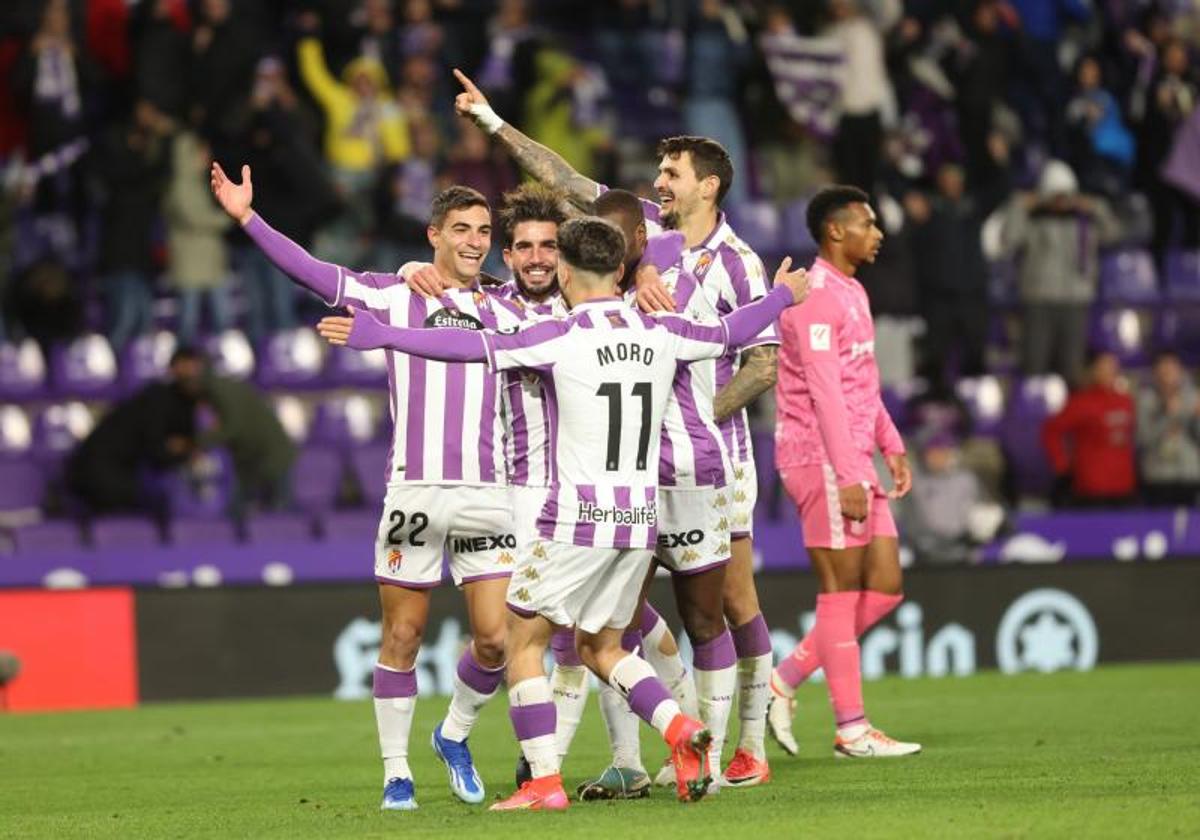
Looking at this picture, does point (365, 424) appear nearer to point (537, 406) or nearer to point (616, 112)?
point (616, 112)

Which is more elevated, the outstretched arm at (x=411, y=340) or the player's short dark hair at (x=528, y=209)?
the player's short dark hair at (x=528, y=209)

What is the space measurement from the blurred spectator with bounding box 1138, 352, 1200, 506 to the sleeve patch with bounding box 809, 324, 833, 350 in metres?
8.76

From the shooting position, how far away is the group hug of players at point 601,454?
764 cm

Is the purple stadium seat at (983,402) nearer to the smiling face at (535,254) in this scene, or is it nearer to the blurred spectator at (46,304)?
the blurred spectator at (46,304)

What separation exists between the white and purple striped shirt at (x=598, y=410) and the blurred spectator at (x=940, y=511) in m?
8.75

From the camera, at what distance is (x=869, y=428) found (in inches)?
382

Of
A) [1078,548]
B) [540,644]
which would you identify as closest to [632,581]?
[540,644]

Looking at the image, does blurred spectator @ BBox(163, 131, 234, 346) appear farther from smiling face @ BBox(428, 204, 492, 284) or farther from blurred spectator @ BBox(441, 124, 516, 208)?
smiling face @ BBox(428, 204, 492, 284)

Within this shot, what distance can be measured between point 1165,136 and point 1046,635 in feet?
22.0

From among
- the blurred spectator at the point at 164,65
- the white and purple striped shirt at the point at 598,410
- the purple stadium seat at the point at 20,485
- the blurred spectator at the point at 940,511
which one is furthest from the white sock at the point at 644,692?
the blurred spectator at the point at 164,65

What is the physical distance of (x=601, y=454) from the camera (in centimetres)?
764

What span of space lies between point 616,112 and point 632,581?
13.7m

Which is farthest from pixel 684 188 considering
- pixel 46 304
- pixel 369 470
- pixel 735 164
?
pixel 735 164

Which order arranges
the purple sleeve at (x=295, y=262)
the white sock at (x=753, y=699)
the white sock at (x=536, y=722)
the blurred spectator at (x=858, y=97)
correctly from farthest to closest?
the blurred spectator at (x=858, y=97), the white sock at (x=753, y=699), the purple sleeve at (x=295, y=262), the white sock at (x=536, y=722)
